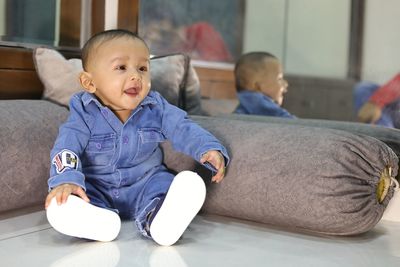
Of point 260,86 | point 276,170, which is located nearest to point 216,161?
point 276,170

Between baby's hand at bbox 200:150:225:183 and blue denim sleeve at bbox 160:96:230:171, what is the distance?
0.01 metres

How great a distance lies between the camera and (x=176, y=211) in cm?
116

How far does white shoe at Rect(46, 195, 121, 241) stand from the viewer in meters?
1.13

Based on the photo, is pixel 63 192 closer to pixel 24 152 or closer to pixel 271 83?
pixel 24 152

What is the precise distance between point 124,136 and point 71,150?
135 millimetres

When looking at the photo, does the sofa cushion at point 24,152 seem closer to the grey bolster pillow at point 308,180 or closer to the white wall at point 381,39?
the grey bolster pillow at point 308,180

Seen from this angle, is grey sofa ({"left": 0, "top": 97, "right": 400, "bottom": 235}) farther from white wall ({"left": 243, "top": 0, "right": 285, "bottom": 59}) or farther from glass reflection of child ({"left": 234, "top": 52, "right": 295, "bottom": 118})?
white wall ({"left": 243, "top": 0, "right": 285, "bottom": 59})

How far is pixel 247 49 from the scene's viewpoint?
136 inches

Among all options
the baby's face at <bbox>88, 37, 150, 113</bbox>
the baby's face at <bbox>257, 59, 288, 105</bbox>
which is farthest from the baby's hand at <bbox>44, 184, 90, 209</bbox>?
the baby's face at <bbox>257, 59, 288, 105</bbox>

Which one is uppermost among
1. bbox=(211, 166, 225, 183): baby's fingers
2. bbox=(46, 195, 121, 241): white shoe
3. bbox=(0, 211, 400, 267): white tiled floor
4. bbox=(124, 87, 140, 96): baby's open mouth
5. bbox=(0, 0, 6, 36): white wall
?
bbox=(0, 0, 6, 36): white wall

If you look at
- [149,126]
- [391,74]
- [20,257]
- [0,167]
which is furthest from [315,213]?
[391,74]

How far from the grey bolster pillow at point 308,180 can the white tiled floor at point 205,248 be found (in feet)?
0.15

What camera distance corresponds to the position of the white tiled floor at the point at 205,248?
1.07m

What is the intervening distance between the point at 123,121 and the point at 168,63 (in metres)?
0.60
